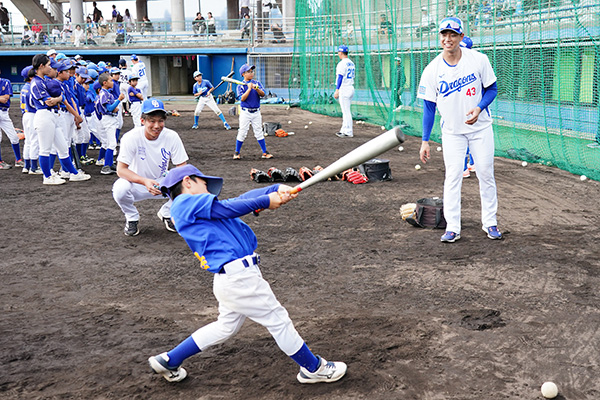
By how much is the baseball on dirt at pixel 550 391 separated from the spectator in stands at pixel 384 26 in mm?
15287

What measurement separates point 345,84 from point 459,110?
1060 centimetres

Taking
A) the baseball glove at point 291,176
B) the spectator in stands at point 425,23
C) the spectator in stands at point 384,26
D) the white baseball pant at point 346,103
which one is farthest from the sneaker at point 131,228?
the spectator in stands at point 384,26

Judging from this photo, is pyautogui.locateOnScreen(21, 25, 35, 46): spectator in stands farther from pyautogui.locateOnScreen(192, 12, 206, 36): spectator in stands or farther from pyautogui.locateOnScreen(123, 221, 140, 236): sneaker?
pyautogui.locateOnScreen(123, 221, 140, 236): sneaker

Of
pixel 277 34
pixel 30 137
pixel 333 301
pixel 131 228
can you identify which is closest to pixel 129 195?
pixel 131 228

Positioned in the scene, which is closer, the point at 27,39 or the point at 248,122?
the point at 248,122

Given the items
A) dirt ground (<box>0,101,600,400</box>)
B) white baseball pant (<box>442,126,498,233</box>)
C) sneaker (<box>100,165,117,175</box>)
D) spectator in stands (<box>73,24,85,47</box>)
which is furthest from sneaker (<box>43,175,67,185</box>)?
spectator in stands (<box>73,24,85,47</box>)

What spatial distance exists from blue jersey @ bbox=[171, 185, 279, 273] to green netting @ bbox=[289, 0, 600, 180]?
867 centimetres

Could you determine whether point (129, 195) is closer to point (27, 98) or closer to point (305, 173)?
point (305, 173)

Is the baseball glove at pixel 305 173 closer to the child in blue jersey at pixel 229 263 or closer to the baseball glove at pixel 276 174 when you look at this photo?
the baseball glove at pixel 276 174

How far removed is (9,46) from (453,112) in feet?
137

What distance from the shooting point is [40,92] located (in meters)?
10.2

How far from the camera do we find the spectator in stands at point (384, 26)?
17659 mm

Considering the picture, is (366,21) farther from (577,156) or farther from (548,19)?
(577,156)

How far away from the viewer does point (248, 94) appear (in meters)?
13.1
